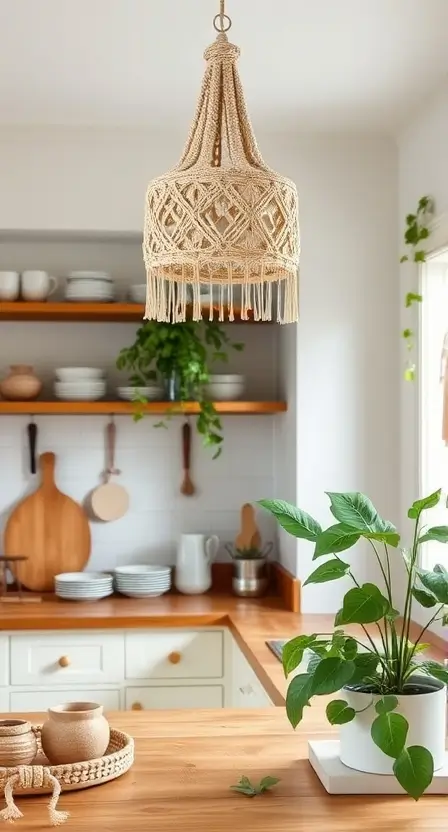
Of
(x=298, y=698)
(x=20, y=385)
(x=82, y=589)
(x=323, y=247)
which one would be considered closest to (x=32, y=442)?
(x=20, y=385)

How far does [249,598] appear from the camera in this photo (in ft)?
13.8

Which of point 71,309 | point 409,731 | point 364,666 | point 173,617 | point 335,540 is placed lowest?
point 173,617

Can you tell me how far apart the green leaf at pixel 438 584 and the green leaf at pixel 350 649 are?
6.1 inches

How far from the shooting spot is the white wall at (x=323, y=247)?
394 cm

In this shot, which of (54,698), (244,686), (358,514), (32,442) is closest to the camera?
(358,514)

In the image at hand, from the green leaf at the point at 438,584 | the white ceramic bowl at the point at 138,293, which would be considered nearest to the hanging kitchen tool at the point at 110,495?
the white ceramic bowl at the point at 138,293

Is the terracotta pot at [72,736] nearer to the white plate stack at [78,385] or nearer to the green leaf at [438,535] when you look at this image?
the green leaf at [438,535]

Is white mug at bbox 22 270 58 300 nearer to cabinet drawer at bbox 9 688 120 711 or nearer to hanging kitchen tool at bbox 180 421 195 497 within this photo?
hanging kitchen tool at bbox 180 421 195 497

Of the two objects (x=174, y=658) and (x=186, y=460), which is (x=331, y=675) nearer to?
(x=174, y=658)

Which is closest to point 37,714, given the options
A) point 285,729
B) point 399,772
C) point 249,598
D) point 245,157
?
point 285,729

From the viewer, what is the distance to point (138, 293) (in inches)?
162

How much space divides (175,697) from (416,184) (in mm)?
2013

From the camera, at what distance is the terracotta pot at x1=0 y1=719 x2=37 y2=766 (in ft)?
6.09

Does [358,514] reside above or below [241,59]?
below
